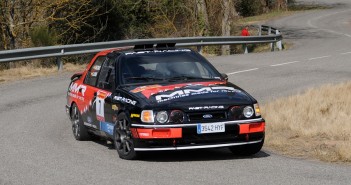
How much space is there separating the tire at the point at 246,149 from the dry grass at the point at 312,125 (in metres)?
0.60

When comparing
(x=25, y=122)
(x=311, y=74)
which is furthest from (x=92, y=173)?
(x=311, y=74)

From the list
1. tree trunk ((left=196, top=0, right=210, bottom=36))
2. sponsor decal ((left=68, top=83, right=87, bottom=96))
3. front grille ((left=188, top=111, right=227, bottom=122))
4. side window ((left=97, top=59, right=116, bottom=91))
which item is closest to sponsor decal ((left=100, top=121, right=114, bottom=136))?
side window ((left=97, top=59, right=116, bottom=91))

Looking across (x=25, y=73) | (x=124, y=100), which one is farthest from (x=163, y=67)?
(x=25, y=73)

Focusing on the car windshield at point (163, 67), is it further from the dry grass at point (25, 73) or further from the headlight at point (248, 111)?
the dry grass at point (25, 73)

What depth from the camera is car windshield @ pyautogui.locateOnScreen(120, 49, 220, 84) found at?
10.9 meters

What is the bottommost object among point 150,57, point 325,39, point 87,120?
point 325,39

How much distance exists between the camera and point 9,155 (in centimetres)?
1063

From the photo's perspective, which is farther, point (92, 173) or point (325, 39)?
point (325, 39)

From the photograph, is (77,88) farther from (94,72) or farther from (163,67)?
(163,67)

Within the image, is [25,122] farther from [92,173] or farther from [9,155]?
[92,173]

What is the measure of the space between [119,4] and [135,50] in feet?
102

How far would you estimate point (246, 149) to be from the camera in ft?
33.8

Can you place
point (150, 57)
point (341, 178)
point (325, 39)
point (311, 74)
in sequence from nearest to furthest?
point (341, 178), point (150, 57), point (311, 74), point (325, 39)

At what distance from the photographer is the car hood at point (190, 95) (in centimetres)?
982
